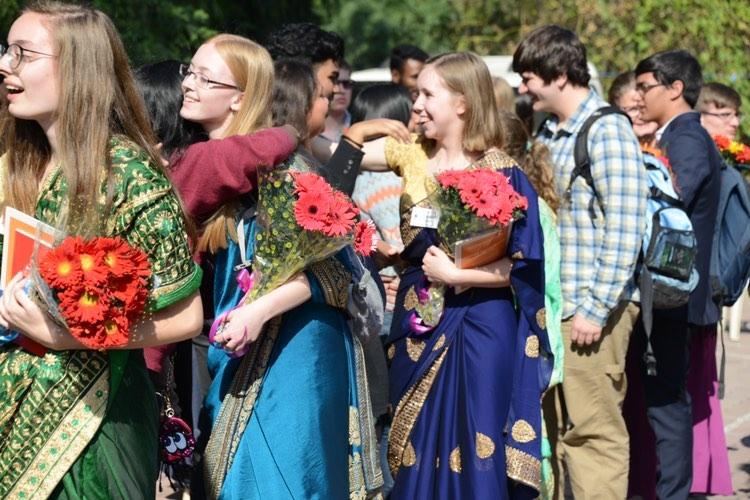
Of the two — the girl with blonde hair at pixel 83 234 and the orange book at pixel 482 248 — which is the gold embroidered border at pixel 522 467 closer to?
the orange book at pixel 482 248

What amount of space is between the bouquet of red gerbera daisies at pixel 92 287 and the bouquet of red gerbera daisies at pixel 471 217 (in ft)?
6.41

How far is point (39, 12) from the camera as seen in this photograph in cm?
314

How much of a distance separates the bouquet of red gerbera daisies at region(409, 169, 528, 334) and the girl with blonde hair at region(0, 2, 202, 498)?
5.49 ft

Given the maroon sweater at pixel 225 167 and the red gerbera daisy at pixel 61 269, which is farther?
the maroon sweater at pixel 225 167

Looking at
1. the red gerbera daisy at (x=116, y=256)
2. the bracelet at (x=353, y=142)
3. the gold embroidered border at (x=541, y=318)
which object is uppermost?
the red gerbera daisy at (x=116, y=256)

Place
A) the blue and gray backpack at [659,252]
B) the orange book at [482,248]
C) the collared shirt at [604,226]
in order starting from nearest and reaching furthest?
the orange book at [482,248]
the collared shirt at [604,226]
the blue and gray backpack at [659,252]

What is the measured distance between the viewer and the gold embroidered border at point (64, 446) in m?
3.01

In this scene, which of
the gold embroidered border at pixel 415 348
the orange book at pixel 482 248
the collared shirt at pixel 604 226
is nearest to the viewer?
the orange book at pixel 482 248

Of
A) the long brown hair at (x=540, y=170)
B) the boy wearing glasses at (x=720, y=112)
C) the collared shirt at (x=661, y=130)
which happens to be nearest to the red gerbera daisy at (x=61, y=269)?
the long brown hair at (x=540, y=170)

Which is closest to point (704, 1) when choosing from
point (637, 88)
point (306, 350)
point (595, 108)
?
point (637, 88)

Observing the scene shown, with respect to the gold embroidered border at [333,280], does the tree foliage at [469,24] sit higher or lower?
lower

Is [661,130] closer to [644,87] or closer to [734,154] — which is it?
[644,87]

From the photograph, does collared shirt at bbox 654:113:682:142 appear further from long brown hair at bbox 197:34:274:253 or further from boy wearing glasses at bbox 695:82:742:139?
long brown hair at bbox 197:34:274:253

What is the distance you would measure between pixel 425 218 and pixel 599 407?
1360 mm
